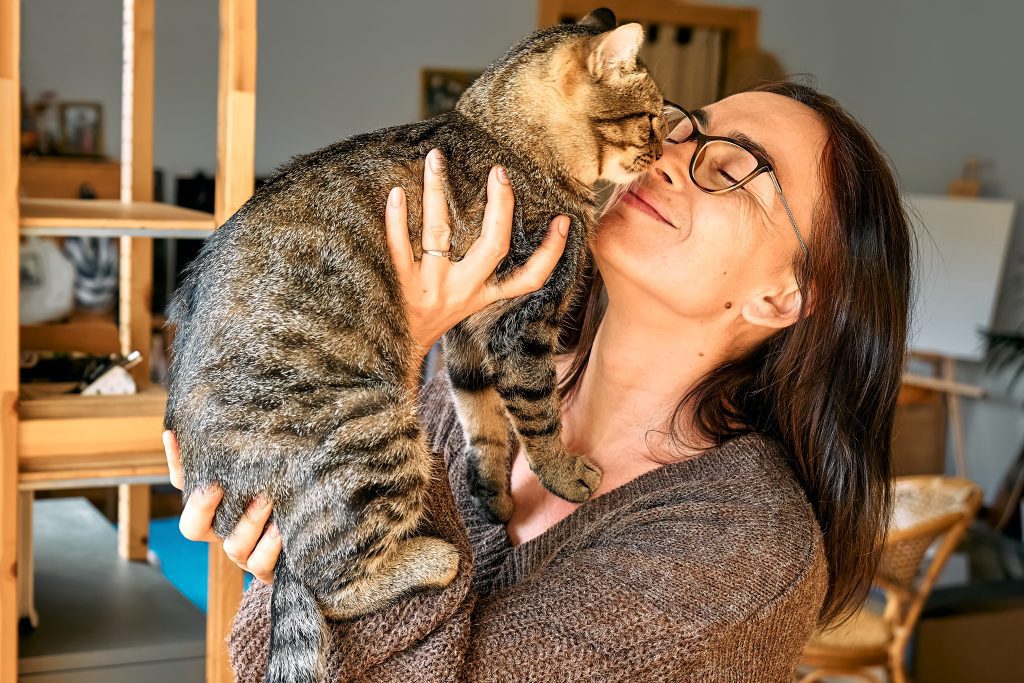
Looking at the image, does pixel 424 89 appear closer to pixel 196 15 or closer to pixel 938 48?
pixel 196 15

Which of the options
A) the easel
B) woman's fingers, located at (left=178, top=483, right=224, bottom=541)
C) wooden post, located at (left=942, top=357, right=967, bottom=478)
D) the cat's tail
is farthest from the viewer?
wooden post, located at (left=942, top=357, right=967, bottom=478)

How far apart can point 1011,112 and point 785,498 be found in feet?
16.8

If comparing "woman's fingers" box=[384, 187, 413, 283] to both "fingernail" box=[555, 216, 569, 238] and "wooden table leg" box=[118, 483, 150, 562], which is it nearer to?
"fingernail" box=[555, 216, 569, 238]

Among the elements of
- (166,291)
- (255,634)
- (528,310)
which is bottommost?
(166,291)

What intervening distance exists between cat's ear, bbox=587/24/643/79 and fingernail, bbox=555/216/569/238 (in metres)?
0.23

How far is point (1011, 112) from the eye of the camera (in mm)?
5613

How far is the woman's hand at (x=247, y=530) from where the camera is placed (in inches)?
47.2

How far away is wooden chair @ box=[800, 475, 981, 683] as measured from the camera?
3064 millimetres

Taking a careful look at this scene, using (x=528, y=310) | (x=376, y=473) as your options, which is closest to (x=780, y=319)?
(x=528, y=310)

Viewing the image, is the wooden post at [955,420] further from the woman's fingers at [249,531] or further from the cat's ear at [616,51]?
the woman's fingers at [249,531]

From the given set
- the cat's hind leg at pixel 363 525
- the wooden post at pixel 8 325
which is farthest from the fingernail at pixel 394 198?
the wooden post at pixel 8 325

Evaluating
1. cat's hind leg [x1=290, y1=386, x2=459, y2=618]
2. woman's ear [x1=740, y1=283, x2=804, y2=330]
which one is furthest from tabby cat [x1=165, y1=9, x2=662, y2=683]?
woman's ear [x1=740, y1=283, x2=804, y2=330]

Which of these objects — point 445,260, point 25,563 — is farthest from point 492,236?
point 25,563

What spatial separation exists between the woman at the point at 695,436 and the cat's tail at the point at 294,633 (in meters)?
0.03
